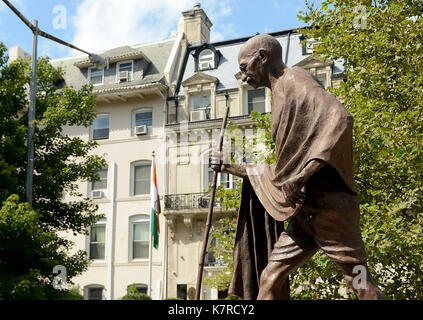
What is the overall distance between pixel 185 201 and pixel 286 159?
25.5 metres

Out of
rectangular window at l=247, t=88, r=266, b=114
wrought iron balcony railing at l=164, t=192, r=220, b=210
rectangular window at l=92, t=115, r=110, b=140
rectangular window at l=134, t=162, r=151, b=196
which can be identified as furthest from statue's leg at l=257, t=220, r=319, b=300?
rectangular window at l=92, t=115, r=110, b=140

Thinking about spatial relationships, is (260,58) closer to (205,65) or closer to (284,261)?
(284,261)

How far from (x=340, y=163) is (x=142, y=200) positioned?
2751 cm

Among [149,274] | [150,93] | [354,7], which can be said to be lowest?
[149,274]

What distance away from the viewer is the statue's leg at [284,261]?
412 centimetres

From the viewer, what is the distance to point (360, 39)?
12.6 meters

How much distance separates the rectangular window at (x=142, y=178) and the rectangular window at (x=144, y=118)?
2249 mm

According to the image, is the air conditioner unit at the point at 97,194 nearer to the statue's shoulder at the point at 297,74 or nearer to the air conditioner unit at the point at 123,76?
the air conditioner unit at the point at 123,76

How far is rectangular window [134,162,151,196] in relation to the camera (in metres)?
31.1

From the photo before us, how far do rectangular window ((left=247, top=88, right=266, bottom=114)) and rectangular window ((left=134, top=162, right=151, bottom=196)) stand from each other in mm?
6898

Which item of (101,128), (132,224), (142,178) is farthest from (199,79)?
(132,224)

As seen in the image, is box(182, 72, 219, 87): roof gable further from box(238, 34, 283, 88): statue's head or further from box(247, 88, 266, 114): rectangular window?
box(238, 34, 283, 88): statue's head

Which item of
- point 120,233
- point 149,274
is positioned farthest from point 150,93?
point 149,274
